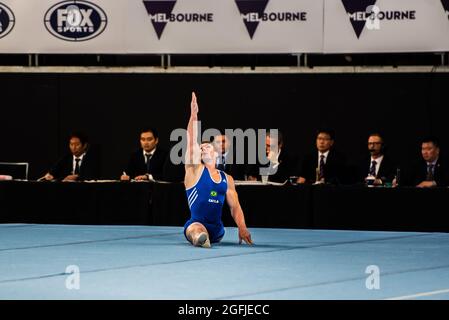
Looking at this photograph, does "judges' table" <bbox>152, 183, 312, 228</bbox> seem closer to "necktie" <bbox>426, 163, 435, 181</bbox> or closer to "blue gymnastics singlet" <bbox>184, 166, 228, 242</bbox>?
"necktie" <bbox>426, 163, 435, 181</bbox>

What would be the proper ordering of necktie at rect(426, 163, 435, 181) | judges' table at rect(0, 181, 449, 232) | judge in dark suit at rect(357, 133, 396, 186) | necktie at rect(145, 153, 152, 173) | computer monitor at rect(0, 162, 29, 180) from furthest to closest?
computer monitor at rect(0, 162, 29, 180) → necktie at rect(145, 153, 152, 173) → judge in dark suit at rect(357, 133, 396, 186) → necktie at rect(426, 163, 435, 181) → judges' table at rect(0, 181, 449, 232)

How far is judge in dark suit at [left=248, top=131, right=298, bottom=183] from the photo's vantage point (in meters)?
14.0

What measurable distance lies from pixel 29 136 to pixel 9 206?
2166mm

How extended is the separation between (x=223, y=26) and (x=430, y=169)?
11.8 feet

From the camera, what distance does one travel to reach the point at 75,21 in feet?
49.1

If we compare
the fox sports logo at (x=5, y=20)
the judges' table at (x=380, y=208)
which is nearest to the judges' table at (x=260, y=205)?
the judges' table at (x=380, y=208)

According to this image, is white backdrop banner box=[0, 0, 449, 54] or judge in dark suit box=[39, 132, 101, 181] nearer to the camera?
white backdrop banner box=[0, 0, 449, 54]

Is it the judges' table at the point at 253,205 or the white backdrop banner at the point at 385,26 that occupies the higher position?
the white backdrop banner at the point at 385,26

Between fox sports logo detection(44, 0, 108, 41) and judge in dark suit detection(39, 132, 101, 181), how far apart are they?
5.13 ft

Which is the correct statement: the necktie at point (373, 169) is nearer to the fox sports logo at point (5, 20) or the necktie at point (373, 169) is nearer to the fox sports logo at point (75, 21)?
the fox sports logo at point (75, 21)

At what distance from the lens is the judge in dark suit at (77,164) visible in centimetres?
1436

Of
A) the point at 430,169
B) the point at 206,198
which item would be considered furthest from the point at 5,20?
the point at 430,169

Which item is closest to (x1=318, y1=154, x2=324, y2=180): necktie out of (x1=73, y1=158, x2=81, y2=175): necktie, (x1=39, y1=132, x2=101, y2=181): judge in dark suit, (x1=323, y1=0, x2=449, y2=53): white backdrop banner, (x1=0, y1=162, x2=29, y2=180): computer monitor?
(x1=323, y1=0, x2=449, y2=53): white backdrop banner

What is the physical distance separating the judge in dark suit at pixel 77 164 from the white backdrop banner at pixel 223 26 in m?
1.48
